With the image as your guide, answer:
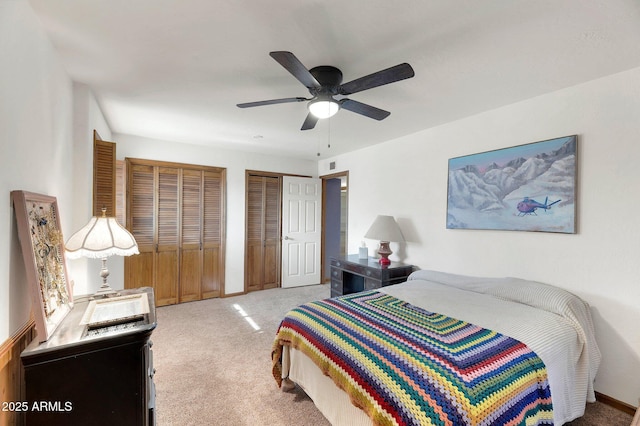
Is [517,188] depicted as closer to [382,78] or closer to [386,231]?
[386,231]

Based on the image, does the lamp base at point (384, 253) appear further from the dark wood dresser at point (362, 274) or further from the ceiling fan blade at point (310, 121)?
the ceiling fan blade at point (310, 121)

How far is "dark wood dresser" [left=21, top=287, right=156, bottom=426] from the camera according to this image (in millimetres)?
1145

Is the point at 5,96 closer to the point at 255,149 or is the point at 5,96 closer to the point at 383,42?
the point at 383,42

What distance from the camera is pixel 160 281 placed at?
13.2 feet

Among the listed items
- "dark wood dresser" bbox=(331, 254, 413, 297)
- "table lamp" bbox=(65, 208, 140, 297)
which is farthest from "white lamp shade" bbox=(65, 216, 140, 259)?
"dark wood dresser" bbox=(331, 254, 413, 297)

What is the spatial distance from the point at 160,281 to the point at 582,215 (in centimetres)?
478

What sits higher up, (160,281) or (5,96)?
(5,96)

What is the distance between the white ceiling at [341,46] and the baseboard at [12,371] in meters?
1.58

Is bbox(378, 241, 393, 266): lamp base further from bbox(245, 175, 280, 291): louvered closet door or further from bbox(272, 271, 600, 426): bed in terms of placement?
bbox(245, 175, 280, 291): louvered closet door

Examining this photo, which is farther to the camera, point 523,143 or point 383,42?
point 523,143

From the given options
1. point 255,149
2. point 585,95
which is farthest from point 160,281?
point 585,95

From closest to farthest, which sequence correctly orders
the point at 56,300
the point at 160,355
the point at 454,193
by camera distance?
the point at 56,300
the point at 160,355
the point at 454,193

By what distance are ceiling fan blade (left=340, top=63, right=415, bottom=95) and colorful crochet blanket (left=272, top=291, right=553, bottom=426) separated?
1.49m

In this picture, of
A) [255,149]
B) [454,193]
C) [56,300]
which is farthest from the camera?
[255,149]
